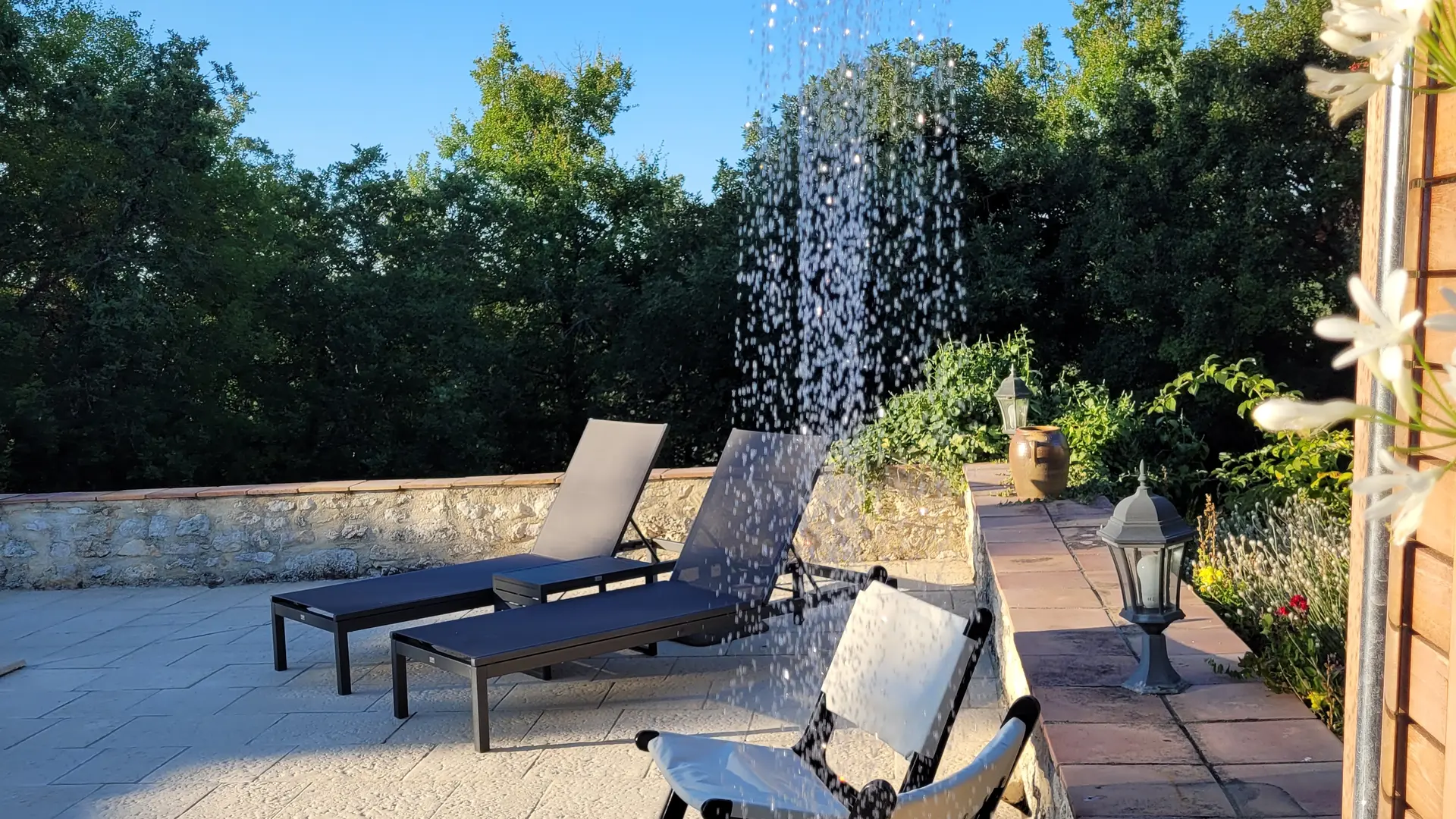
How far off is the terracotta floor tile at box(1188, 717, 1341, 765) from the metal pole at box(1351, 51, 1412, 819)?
2.91 ft

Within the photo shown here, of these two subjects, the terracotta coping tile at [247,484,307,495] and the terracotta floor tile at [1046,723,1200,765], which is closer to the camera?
the terracotta floor tile at [1046,723,1200,765]

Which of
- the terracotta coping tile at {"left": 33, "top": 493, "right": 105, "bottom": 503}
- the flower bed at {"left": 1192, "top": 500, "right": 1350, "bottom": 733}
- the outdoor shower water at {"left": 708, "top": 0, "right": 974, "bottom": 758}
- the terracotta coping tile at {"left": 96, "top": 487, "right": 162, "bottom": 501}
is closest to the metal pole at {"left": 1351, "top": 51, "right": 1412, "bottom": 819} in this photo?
the flower bed at {"left": 1192, "top": 500, "right": 1350, "bottom": 733}

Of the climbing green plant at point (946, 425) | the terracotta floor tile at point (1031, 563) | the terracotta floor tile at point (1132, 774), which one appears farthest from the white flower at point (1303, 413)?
the climbing green plant at point (946, 425)

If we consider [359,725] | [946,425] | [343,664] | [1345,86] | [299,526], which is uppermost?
[1345,86]

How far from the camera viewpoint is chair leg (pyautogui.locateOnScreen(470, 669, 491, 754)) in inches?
143

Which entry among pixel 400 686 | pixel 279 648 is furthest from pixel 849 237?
pixel 400 686

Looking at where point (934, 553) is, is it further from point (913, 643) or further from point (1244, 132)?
point (1244, 132)

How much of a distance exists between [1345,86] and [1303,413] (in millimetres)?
242

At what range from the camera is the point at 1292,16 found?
11992 mm

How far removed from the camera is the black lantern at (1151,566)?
2.67 m

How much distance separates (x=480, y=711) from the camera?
12.0 feet

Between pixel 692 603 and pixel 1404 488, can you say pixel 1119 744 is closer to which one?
pixel 1404 488

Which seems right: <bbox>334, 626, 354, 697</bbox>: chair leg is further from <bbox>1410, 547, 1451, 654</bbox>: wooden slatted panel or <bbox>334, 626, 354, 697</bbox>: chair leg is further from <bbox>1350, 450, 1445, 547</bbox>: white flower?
<bbox>1350, 450, 1445, 547</bbox>: white flower

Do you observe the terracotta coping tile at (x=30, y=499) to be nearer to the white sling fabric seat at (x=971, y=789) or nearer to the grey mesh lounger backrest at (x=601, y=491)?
the grey mesh lounger backrest at (x=601, y=491)
